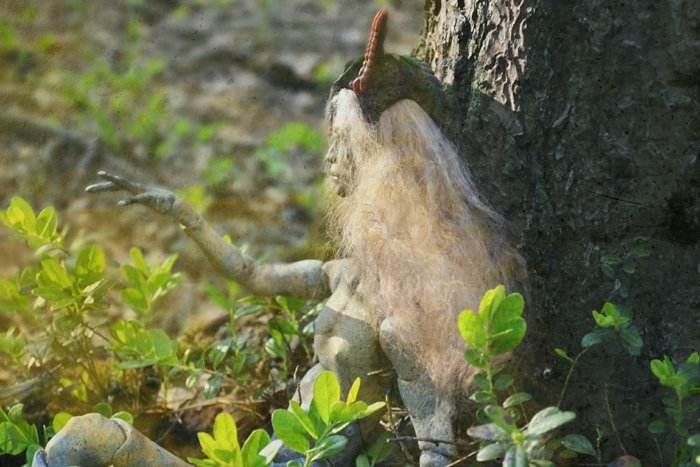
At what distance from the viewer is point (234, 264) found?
1.28m

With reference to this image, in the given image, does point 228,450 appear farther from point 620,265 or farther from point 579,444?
point 620,265

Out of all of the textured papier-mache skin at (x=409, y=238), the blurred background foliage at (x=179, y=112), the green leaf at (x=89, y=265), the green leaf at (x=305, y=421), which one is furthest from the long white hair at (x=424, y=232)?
the blurred background foliage at (x=179, y=112)

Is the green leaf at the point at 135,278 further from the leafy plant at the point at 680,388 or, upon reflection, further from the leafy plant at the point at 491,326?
the leafy plant at the point at 680,388

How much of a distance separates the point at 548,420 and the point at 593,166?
0.40m

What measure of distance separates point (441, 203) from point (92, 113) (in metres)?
1.73

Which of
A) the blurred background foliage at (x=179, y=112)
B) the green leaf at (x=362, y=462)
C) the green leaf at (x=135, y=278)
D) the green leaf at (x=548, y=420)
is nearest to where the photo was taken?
the green leaf at (x=548, y=420)

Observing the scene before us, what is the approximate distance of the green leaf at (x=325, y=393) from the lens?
871 millimetres

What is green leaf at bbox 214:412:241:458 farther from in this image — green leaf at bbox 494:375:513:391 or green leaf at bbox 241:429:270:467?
green leaf at bbox 494:375:513:391

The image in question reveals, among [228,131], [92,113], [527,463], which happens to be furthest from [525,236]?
[92,113]

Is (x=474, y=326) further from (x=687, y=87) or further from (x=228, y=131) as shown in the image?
(x=228, y=131)

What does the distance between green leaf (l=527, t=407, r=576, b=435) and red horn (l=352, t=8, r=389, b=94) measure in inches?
21.4

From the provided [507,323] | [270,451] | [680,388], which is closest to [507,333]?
[507,323]

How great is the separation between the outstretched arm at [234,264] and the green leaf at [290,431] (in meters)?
0.42

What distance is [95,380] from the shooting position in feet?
4.91
